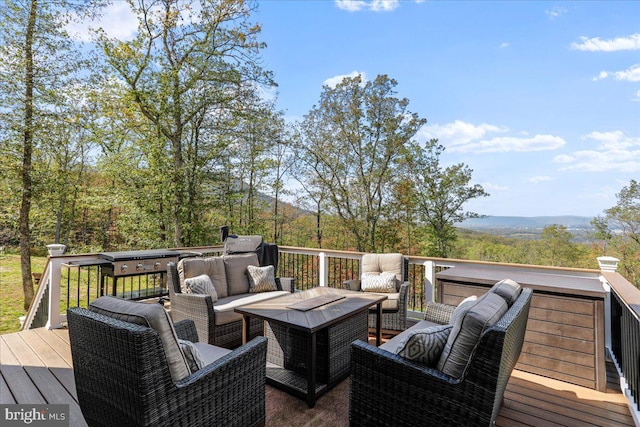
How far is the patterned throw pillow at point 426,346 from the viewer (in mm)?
1794

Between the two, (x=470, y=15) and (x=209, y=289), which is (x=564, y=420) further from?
(x=470, y=15)

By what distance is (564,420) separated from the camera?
232 cm

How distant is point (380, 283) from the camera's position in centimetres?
413

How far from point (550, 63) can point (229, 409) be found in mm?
10191

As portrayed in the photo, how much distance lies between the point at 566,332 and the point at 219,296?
3563 millimetres

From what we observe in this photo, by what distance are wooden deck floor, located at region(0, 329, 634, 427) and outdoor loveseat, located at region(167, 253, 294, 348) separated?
950 mm

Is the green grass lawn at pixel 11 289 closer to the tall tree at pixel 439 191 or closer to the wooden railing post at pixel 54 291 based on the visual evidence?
the wooden railing post at pixel 54 291

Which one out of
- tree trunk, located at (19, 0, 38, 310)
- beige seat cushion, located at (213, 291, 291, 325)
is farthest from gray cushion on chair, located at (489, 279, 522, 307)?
Result: tree trunk, located at (19, 0, 38, 310)

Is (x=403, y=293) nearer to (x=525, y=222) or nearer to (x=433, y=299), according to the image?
(x=433, y=299)

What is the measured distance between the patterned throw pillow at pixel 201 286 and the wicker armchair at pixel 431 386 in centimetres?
212

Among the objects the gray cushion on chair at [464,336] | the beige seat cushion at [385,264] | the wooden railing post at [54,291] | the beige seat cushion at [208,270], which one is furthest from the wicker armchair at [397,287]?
the wooden railing post at [54,291]

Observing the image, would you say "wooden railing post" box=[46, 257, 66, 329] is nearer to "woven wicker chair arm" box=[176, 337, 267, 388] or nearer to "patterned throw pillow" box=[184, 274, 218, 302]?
"patterned throw pillow" box=[184, 274, 218, 302]

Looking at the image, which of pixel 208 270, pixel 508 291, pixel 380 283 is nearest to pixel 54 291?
pixel 208 270

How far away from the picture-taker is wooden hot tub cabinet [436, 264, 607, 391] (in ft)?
9.12
